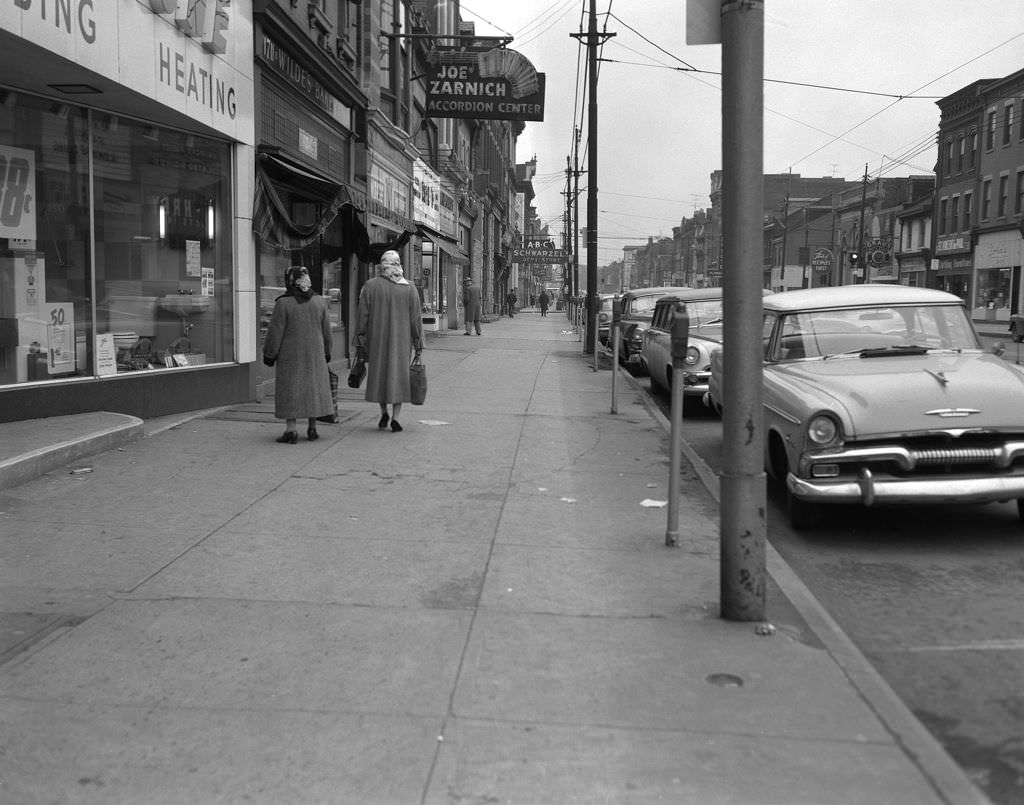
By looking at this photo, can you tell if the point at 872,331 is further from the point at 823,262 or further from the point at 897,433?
the point at 823,262

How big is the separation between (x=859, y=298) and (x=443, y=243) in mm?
23427

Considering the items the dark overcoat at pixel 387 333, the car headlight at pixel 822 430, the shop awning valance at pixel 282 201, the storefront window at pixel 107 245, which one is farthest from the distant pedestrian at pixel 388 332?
the car headlight at pixel 822 430

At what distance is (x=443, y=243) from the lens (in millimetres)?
31031

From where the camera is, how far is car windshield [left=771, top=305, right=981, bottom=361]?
8.03m

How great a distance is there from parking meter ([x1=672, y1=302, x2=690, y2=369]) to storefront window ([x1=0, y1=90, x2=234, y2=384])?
6189mm

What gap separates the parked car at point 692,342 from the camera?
41.2 ft

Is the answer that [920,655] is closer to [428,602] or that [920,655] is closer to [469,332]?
[428,602]

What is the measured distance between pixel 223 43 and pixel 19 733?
9.28 meters

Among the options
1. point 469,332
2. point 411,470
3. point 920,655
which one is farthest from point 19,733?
point 469,332

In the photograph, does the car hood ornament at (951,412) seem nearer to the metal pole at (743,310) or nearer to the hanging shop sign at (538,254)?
the metal pole at (743,310)

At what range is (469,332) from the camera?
102ft

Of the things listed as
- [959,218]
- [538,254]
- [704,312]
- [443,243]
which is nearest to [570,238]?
[538,254]

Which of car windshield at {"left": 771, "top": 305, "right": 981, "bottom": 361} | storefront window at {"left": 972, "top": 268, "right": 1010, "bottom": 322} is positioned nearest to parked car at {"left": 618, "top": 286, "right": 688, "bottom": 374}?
car windshield at {"left": 771, "top": 305, "right": 981, "bottom": 361}

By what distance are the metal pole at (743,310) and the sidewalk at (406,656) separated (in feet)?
1.10
